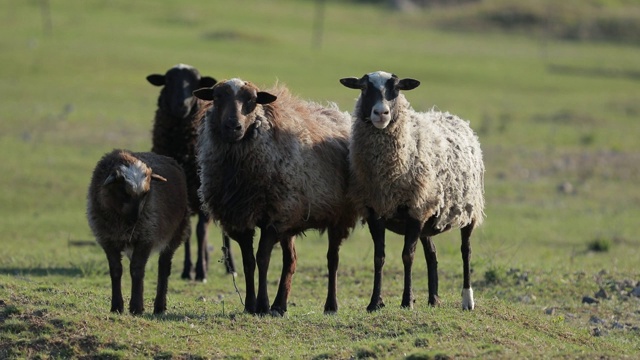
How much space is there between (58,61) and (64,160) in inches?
833

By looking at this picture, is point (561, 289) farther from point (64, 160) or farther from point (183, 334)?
point (64, 160)

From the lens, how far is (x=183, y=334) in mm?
11070

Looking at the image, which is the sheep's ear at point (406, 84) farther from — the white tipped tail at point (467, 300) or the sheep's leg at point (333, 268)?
the white tipped tail at point (467, 300)

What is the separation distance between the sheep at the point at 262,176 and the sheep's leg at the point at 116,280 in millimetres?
1339

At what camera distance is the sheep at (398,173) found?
12.7 meters

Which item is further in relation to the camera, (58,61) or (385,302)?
(58,61)

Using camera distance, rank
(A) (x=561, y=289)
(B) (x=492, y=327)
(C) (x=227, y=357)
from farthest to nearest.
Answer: (A) (x=561, y=289)
(B) (x=492, y=327)
(C) (x=227, y=357)

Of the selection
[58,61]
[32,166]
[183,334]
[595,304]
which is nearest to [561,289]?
[595,304]

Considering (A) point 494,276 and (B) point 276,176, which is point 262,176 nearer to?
(B) point 276,176

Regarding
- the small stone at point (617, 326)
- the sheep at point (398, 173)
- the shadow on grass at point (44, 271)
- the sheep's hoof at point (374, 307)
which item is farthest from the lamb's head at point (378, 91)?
the shadow on grass at point (44, 271)

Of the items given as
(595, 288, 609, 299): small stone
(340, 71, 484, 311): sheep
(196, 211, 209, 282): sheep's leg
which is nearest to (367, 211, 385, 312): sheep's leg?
(340, 71, 484, 311): sheep

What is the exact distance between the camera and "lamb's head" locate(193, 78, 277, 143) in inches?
496

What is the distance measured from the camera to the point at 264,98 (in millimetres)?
12930

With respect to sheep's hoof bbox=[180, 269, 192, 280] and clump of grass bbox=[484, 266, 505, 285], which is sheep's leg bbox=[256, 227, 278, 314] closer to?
clump of grass bbox=[484, 266, 505, 285]
